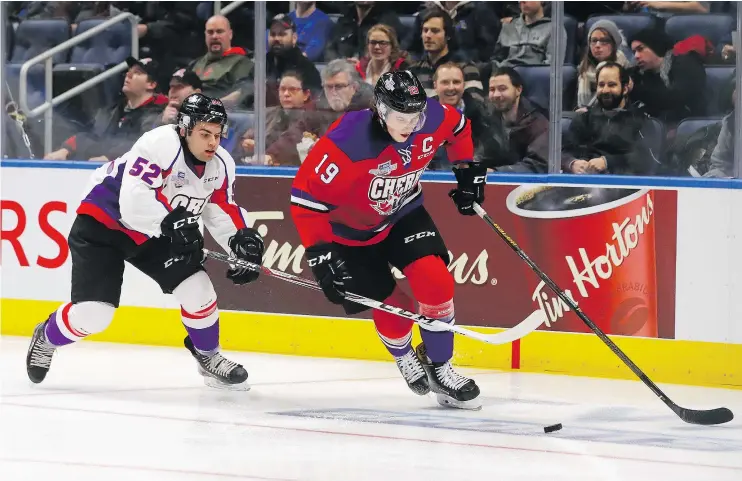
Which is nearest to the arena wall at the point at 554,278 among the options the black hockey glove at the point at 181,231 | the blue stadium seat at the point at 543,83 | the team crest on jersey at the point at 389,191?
the blue stadium seat at the point at 543,83

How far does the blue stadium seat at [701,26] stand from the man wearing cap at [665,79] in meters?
0.04

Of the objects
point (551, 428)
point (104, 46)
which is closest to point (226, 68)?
point (104, 46)

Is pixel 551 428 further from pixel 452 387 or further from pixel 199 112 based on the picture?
pixel 199 112

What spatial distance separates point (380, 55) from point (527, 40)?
0.64 meters

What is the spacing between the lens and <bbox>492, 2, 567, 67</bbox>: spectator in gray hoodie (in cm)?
530

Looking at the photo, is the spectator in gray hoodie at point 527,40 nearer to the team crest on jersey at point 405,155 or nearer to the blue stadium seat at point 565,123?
the blue stadium seat at point 565,123

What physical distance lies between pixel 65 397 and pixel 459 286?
5.48 feet

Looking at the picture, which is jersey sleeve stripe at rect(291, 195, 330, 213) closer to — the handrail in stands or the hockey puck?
the hockey puck

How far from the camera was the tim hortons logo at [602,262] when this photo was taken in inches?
201

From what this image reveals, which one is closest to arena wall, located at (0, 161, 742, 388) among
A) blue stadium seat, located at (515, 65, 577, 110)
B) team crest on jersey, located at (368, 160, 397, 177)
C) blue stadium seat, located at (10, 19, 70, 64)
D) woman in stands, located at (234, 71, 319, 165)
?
woman in stands, located at (234, 71, 319, 165)

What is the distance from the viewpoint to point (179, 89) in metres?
5.96

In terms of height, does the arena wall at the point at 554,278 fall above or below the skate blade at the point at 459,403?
above

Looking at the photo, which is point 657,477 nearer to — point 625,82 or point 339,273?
point 339,273

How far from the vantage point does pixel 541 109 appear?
5.32m
